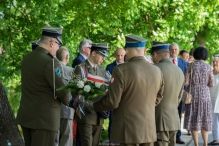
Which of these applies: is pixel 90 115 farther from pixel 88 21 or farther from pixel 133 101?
pixel 88 21

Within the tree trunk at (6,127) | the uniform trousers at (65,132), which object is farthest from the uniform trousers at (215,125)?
the tree trunk at (6,127)

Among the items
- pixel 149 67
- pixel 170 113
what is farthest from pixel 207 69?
pixel 149 67

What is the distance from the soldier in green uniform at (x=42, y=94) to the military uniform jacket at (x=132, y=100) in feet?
2.06

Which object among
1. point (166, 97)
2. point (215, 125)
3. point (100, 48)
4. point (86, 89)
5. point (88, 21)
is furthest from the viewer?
point (88, 21)

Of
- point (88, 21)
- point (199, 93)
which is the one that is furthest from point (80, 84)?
point (88, 21)

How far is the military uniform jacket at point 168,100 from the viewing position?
5086mm

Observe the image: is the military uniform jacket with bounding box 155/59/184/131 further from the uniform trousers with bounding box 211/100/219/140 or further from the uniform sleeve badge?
the uniform trousers with bounding box 211/100/219/140

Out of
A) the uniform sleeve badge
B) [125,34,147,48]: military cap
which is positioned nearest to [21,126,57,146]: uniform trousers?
the uniform sleeve badge

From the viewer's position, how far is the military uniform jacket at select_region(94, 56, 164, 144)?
390cm

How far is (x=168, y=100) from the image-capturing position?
5145mm

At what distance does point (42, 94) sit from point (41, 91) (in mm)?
38

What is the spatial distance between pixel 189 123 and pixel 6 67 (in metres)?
6.68

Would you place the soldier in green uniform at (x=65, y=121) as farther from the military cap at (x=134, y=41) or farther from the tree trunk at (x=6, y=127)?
the military cap at (x=134, y=41)

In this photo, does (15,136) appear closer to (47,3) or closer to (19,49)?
(47,3)
